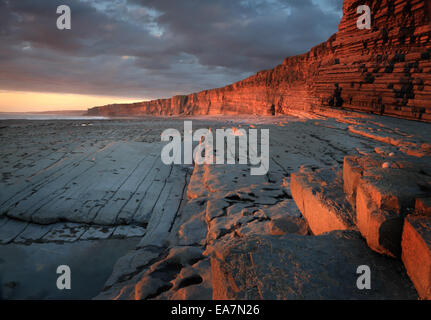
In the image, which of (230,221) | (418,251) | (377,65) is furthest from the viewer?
(377,65)

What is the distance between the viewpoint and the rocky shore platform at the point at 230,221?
82 centimetres

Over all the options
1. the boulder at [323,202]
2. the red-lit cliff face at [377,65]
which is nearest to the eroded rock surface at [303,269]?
the boulder at [323,202]

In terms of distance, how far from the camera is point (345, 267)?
85 cm

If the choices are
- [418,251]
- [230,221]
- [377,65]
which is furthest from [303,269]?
[377,65]

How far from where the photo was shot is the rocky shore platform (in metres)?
0.82

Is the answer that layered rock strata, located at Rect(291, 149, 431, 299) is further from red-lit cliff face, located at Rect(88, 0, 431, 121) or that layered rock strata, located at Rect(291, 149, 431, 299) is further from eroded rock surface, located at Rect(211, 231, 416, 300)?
red-lit cliff face, located at Rect(88, 0, 431, 121)

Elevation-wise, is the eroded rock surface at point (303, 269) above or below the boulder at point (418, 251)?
below

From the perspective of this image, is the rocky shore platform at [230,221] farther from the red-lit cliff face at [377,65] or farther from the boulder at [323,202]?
the red-lit cliff face at [377,65]

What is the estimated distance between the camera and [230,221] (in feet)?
6.03

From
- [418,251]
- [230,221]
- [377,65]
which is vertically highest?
[377,65]

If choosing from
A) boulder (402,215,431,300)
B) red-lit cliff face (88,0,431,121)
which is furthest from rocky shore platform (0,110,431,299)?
red-lit cliff face (88,0,431,121)

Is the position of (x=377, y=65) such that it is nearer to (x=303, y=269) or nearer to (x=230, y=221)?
(x=230, y=221)
